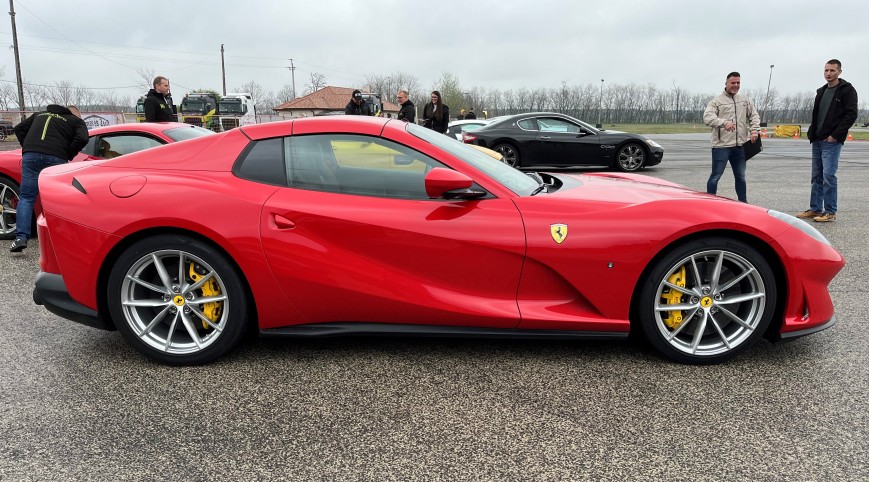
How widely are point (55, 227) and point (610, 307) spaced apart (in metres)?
2.88

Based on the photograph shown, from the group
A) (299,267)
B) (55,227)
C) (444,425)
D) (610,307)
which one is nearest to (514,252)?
(610,307)

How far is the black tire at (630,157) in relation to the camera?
1243cm

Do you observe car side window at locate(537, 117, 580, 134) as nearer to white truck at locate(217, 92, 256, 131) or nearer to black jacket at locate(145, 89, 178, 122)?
black jacket at locate(145, 89, 178, 122)

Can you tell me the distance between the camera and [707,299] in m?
2.95

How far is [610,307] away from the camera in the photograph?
114 inches

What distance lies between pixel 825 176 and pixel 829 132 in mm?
509

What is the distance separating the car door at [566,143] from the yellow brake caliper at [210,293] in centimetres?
1002

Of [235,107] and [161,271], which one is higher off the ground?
[235,107]

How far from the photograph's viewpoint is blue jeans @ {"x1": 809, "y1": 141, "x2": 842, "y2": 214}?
268 inches

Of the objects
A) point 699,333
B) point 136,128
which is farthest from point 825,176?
point 136,128

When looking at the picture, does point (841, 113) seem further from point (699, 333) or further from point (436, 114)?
point (436, 114)

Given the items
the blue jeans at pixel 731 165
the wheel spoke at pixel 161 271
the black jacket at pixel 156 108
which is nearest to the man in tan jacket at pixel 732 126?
the blue jeans at pixel 731 165

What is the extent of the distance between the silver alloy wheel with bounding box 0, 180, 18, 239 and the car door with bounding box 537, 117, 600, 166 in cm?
913

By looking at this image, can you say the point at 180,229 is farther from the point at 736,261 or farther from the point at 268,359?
the point at 736,261
